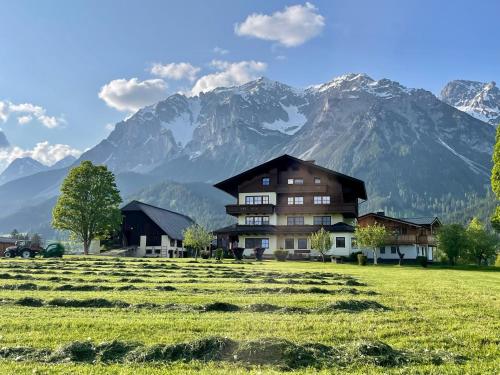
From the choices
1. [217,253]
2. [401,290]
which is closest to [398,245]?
[217,253]

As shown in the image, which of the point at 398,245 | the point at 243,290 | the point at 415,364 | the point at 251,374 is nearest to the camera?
the point at 251,374

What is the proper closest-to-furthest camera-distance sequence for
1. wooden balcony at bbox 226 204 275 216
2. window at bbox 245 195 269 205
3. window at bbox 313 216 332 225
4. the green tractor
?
1. the green tractor
2. window at bbox 313 216 332 225
3. wooden balcony at bbox 226 204 275 216
4. window at bbox 245 195 269 205

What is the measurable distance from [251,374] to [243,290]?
477 inches

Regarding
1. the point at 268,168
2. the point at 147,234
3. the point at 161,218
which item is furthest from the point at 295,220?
the point at 161,218

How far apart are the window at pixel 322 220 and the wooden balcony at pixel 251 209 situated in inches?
268

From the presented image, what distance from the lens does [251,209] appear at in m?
79.1

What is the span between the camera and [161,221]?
9544 centimetres

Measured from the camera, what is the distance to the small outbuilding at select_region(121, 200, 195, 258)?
9225 cm

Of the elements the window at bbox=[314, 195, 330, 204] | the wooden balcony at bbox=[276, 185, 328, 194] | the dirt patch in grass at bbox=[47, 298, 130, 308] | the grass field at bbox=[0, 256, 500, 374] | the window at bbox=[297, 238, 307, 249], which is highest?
the wooden balcony at bbox=[276, 185, 328, 194]

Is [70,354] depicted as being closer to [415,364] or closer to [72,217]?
[415,364]

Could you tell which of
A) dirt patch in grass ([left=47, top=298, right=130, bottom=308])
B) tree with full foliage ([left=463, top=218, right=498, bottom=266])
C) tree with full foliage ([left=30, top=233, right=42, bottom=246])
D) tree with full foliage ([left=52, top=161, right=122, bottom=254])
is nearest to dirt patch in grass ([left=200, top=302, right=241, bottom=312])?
dirt patch in grass ([left=47, top=298, right=130, bottom=308])

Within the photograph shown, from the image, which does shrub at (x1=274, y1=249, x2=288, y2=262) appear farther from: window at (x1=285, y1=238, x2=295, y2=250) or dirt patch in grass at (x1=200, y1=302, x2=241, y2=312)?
dirt patch in grass at (x1=200, y1=302, x2=241, y2=312)

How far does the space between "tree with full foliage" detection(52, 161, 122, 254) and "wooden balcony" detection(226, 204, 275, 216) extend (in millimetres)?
17809

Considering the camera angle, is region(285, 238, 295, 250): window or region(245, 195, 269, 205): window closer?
region(285, 238, 295, 250): window
